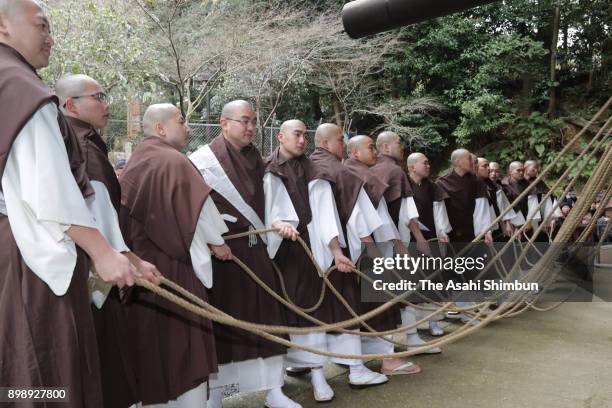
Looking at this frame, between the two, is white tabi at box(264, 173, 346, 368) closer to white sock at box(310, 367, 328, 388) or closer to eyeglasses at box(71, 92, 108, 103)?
white sock at box(310, 367, 328, 388)

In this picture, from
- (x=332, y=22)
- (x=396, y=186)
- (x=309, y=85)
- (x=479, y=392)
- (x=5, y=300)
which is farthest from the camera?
(x=309, y=85)

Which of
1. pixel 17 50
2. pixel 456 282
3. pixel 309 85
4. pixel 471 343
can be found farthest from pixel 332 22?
pixel 17 50

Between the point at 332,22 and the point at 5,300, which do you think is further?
the point at 332,22

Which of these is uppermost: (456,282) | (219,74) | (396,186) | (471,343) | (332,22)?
(332,22)

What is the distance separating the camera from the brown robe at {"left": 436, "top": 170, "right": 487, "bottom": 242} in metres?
6.37

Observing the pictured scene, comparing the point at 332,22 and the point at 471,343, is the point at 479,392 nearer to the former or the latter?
the point at 471,343

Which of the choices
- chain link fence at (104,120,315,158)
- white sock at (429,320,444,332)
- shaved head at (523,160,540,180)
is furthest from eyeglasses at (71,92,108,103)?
chain link fence at (104,120,315,158)

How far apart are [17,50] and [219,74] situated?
10.6 meters

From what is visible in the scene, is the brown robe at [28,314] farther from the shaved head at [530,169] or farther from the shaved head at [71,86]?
the shaved head at [530,169]

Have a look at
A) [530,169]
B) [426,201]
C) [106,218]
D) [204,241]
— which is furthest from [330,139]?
[530,169]

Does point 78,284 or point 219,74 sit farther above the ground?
point 219,74

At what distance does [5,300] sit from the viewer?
1706mm

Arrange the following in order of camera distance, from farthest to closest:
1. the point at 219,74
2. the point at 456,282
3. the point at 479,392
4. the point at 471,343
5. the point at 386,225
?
the point at 219,74 → the point at 456,282 → the point at 471,343 → the point at 386,225 → the point at 479,392

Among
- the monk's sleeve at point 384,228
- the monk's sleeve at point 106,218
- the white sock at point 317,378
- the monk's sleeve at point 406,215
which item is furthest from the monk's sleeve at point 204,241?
the monk's sleeve at point 406,215
